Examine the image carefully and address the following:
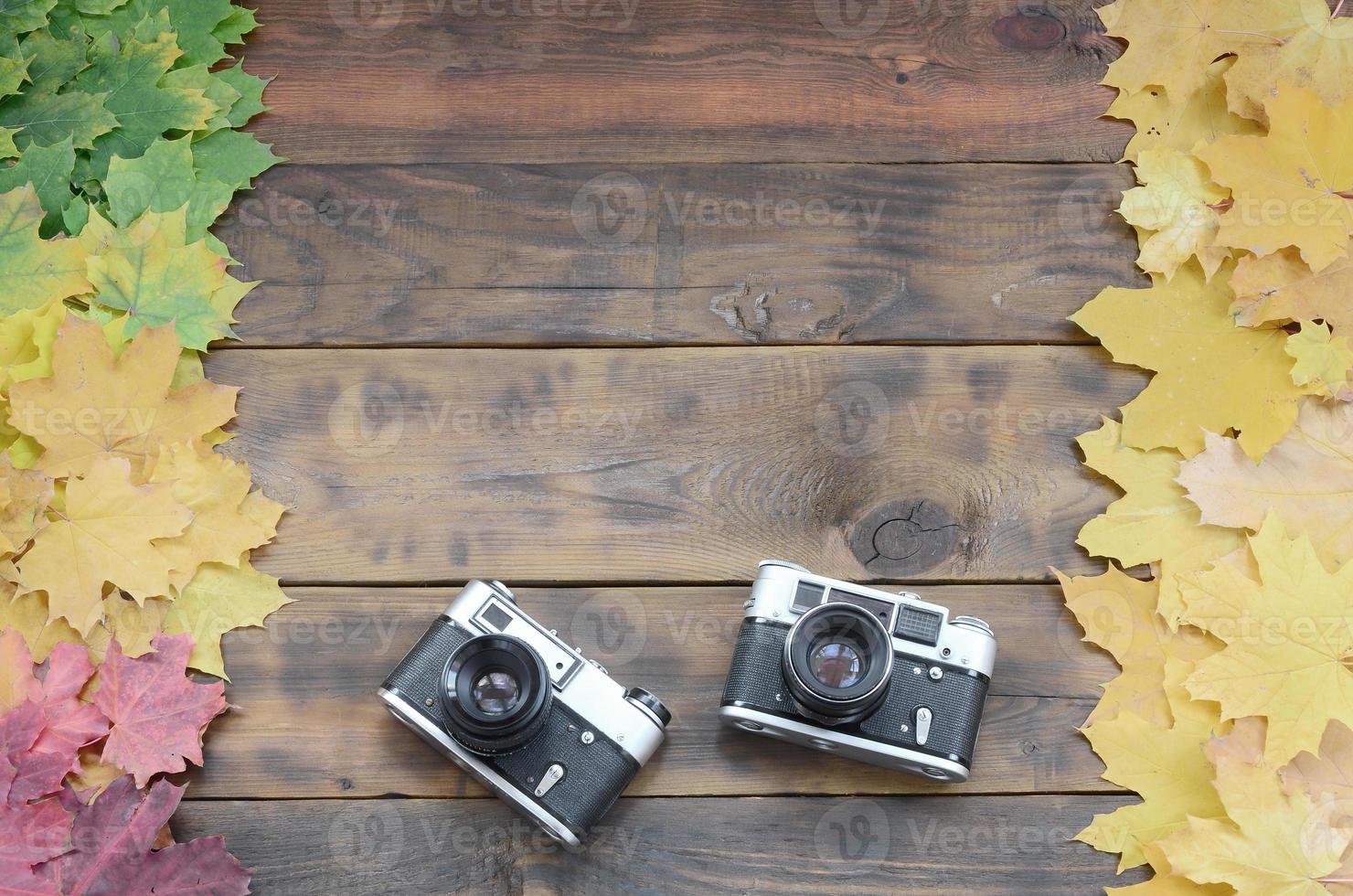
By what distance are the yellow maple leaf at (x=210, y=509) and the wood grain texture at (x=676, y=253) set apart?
158 millimetres

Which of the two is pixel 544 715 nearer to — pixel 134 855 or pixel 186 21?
pixel 134 855

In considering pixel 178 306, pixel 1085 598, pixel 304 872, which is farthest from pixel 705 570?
pixel 178 306

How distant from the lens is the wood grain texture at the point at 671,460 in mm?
1163

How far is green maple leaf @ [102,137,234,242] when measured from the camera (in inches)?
46.6

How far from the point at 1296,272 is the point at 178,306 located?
1.18 meters

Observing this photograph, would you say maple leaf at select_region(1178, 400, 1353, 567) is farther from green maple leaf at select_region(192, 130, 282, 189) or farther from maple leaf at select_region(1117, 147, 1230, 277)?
green maple leaf at select_region(192, 130, 282, 189)

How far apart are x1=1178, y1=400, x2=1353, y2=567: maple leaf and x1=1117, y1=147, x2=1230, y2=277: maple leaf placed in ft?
0.66


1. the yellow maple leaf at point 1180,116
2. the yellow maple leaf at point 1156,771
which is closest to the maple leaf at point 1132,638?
the yellow maple leaf at point 1156,771

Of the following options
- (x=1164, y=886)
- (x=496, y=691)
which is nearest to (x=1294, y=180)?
(x=1164, y=886)

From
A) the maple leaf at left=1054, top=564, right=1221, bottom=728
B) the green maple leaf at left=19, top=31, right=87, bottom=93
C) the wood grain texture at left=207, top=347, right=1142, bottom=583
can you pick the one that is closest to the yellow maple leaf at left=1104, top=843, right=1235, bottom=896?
the maple leaf at left=1054, top=564, right=1221, bottom=728

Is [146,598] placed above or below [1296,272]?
below

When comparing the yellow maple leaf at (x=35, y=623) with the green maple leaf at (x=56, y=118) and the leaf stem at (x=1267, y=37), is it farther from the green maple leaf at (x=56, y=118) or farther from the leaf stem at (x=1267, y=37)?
the leaf stem at (x=1267, y=37)

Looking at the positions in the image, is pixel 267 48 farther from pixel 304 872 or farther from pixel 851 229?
pixel 304 872

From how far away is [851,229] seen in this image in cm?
124
